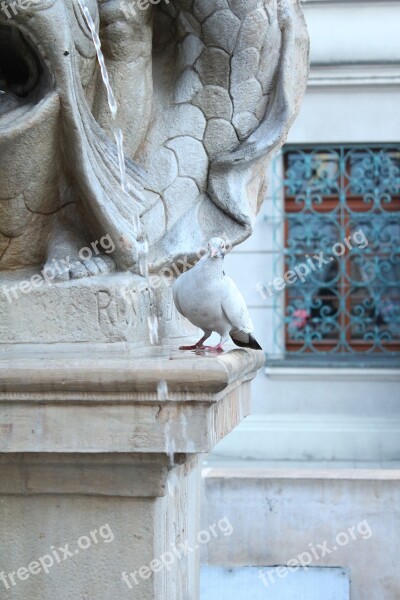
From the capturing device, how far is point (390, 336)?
780 centimetres

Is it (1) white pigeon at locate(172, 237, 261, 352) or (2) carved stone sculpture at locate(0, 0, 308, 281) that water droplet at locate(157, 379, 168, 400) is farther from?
(2) carved stone sculpture at locate(0, 0, 308, 281)


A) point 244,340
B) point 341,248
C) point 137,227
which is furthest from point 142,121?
point 341,248

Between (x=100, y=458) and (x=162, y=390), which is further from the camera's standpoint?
(x=100, y=458)

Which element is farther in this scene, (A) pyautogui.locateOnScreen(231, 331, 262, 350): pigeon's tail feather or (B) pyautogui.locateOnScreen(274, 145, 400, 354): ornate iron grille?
(B) pyautogui.locateOnScreen(274, 145, 400, 354): ornate iron grille

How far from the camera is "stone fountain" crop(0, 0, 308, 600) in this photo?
7.53 feet

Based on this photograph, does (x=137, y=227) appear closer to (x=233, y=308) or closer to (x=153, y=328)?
(x=153, y=328)

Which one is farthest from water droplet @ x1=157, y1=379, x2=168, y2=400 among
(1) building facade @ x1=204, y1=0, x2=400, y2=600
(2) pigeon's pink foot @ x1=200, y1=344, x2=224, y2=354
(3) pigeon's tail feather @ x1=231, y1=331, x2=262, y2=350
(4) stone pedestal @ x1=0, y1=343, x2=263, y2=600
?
(1) building facade @ x1=204, y1=0, x2=400, y2=600

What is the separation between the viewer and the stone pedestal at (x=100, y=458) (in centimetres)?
226

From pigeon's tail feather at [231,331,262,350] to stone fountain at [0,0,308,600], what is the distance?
0.15 feet

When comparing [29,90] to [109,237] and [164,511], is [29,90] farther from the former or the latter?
[164,511]

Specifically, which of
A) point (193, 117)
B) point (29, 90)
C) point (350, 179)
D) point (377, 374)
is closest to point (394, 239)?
point (350, 179)

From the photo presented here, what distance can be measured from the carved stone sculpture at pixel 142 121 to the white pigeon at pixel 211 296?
0.26 m

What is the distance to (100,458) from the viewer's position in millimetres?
2367

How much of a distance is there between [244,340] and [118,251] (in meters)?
0.40
